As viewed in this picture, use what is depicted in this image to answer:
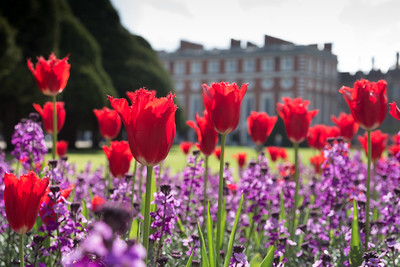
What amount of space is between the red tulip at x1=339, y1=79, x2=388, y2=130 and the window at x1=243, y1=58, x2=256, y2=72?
50014 mm

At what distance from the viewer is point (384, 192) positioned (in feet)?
14.5

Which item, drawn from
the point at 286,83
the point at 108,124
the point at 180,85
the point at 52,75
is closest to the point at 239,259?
the point at 52,75

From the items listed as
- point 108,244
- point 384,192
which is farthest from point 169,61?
point 108,244

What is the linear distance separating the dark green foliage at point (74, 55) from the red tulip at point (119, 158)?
45.6 ft

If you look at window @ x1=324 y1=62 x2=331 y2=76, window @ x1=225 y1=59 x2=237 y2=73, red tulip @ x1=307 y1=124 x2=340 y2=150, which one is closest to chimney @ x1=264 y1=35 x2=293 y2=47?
window @ x1=225 y1=59 x2=237 y2=73

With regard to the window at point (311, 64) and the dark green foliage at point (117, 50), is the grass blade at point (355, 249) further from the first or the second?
the window at point (311, 64)

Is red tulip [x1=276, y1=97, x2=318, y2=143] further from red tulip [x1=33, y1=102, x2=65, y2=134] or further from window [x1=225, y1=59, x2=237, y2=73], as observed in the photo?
window [x1=225, y1=59, x2=237, y2=73]

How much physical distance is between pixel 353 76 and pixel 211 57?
16238 millimetres

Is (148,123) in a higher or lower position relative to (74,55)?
lower

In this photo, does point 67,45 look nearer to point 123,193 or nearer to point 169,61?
point 123,193

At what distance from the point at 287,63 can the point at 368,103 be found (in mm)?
48851

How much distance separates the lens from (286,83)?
4969cm

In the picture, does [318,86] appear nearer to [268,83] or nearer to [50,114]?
[268,83]

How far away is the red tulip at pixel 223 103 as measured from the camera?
1.72 metres
